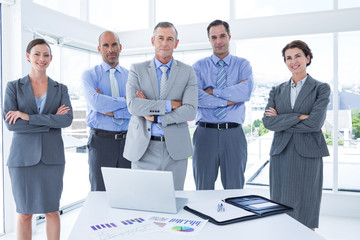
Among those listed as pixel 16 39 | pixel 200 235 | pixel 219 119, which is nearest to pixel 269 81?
pixel 219 119

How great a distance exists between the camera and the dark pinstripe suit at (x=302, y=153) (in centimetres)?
263

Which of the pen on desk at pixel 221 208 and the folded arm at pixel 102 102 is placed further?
the folded arm at pixel 102 102

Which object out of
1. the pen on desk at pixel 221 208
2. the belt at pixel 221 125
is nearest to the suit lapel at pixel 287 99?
the belt at pixel 221 125

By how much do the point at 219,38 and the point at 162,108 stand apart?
3.44 ft

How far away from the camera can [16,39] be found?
3.46m

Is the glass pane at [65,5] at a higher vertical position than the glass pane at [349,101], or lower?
higher

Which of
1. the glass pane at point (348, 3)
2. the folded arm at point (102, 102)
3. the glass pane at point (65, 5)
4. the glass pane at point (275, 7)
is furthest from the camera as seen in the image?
the glass pane at point (275, 7)

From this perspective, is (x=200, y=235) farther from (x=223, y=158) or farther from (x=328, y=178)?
(x=328, y=178)

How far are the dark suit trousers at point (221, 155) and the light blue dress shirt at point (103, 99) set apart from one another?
2.54ft

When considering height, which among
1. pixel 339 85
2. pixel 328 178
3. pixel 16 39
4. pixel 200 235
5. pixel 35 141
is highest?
pixel 16 39

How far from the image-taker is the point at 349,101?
4395 mm

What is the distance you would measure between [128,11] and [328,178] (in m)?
4.05

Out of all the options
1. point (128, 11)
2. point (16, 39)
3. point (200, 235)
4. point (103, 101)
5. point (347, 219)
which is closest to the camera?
point (200, 235)

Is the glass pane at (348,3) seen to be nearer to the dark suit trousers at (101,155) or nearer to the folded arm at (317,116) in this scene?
the folded arm at (317,116)
